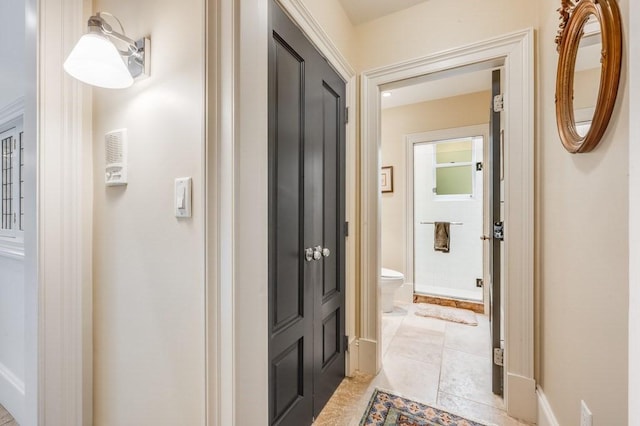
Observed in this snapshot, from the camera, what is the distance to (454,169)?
3564 millimetres

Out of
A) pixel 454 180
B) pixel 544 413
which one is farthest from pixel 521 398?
pixel 454 180

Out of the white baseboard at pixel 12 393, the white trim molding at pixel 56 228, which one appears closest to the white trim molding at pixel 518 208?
the white trim molding at pixel 56 228

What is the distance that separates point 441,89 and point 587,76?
2.25 meters

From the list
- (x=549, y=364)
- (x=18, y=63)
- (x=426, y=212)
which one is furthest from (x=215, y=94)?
(x=426, y=212)

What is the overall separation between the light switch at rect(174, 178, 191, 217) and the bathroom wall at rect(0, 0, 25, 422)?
54.7 inches

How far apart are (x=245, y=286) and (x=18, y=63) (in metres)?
1.84

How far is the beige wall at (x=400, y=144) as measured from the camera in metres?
3.26

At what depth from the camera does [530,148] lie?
1495 millimetres

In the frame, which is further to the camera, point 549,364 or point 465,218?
point 465,218

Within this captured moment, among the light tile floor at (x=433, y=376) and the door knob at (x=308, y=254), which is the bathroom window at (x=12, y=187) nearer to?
the door knob at (x=308, y=254)

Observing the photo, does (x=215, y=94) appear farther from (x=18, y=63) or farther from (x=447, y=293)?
(x=447, y=293)

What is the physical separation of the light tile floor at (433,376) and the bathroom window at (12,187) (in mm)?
2054

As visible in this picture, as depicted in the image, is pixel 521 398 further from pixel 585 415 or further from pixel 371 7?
pixel 371 7

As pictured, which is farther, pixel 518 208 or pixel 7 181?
pixel 7 181
